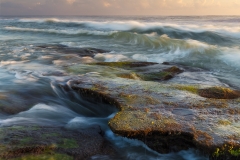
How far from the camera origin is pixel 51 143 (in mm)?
4012

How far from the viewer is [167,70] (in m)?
8.67

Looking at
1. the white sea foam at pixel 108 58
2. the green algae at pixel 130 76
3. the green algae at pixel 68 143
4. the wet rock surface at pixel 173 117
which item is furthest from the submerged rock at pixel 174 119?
the white sea foam at pixel 108 58

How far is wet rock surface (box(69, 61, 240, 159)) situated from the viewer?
3.84 meters

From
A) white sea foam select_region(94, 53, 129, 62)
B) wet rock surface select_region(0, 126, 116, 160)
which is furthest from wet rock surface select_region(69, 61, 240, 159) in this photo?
white sea foam select_region(94, 53, 129, 62)

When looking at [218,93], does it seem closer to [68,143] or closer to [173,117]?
[173,117]

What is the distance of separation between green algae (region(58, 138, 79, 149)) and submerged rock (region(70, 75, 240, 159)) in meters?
0.63

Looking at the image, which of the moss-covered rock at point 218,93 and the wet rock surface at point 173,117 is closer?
the wet rock surface at point 173,117

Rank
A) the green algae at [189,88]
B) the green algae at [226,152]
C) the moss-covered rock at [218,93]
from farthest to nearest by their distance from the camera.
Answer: the green algae at [189,88]
the moss-covered rock at [218,93]
the green algae at [226,152]

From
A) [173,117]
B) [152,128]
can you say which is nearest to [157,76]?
[173,117]

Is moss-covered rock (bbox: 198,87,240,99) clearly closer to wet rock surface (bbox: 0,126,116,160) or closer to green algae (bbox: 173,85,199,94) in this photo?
green algae (bbox: 173,85,199,94)

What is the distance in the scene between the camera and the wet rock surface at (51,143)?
371cm

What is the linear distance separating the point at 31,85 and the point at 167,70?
4295 mm

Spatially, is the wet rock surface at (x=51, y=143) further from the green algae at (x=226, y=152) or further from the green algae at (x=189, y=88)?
the green algae at (x=189, y=88)

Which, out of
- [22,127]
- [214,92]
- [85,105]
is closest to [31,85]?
[85,105]
